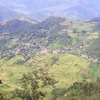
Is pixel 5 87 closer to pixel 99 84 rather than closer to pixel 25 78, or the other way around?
pixel 99 84

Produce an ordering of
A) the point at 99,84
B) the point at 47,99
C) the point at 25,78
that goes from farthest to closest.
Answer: the point at 47,99 → the point at 99,84 → the point at 25,78

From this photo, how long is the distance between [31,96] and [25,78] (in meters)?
6.24

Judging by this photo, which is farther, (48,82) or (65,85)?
(65,85)

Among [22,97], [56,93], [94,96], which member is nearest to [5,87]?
[56,93]

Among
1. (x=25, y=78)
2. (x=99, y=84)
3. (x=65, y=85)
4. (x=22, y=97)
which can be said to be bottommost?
(x=65, y=85)

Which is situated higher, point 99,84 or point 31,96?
point 31,96

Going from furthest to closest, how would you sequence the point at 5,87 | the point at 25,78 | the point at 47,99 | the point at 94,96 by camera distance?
1. the point at 5,87
2. the point at 47,99
3. the point at 94,96
4. the point at 25,78

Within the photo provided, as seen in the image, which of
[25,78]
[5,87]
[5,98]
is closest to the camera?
[5,98]

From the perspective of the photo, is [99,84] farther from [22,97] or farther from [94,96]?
[22,97]

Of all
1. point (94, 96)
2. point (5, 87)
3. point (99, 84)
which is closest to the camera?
point (94, 96)

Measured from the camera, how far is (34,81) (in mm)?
80688

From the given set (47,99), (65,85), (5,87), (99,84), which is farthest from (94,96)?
(5,87)

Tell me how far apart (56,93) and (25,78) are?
298 ft

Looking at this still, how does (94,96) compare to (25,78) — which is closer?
(25,78)
